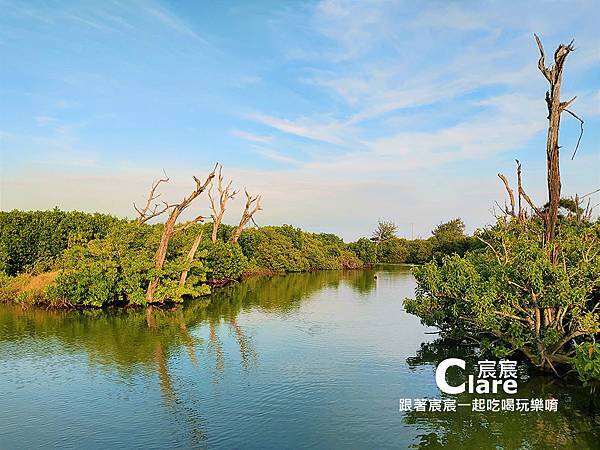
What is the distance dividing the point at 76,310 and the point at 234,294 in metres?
8.45

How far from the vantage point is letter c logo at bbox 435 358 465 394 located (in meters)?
9.77

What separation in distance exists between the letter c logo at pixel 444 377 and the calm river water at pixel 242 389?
6.5 inches

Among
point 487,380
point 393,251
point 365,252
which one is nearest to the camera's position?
point 487,380

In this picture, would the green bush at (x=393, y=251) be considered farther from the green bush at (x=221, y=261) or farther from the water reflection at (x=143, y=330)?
the water reflection at (x=143, y=330)

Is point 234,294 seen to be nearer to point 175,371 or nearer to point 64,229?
point 64,229

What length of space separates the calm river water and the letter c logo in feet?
0.54

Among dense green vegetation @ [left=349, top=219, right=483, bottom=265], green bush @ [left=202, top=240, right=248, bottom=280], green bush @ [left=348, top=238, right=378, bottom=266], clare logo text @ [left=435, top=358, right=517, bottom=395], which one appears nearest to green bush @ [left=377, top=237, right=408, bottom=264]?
dense green vegetation @ [left=349, top=219, right=483, bottom=265]

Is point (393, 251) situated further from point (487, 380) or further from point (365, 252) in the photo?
point (487, 380)

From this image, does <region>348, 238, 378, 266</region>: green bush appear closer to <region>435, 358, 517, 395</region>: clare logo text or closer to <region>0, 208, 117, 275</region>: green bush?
<region>0, 208, 117, 275</region>: green bush

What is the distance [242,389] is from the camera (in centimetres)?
984

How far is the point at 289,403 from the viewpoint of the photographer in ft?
29.9

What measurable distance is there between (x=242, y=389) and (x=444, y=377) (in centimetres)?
396

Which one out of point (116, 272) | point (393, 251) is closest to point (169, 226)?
point (116, 272)

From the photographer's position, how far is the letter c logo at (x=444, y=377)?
9.77 metres
